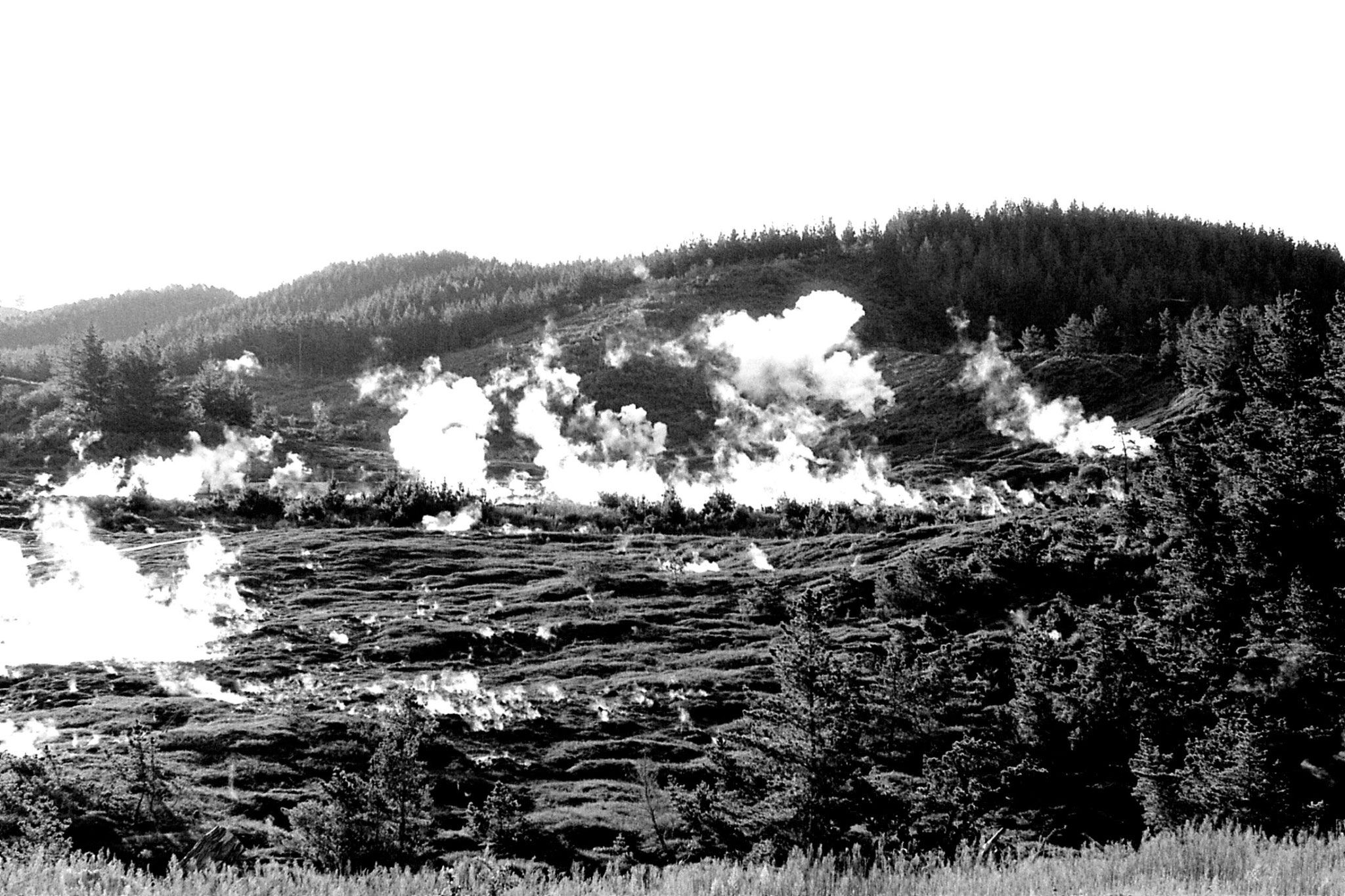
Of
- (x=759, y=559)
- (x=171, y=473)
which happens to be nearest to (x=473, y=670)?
(x=759, y=559)

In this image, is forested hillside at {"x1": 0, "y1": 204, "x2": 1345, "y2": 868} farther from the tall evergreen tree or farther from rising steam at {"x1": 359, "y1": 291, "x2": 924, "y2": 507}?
rising steam at {"x1": 359, "y1": 291, "x2": 924, "y2": 507}

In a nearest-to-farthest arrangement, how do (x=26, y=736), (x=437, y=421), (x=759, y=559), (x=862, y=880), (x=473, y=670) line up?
(x=862, y=880) < (x=26, y=736) < (x=473, y=670) < (x=759, y=559) < (x=437, y=421)

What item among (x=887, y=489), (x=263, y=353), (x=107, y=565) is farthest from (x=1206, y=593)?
(x=263, y=353)

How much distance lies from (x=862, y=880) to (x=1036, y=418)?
353ft

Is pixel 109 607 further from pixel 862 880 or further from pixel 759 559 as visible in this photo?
pixel 862 880

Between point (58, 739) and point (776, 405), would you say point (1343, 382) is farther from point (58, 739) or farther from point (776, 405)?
point (776, 405)

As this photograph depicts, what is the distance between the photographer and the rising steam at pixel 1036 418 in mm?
94750

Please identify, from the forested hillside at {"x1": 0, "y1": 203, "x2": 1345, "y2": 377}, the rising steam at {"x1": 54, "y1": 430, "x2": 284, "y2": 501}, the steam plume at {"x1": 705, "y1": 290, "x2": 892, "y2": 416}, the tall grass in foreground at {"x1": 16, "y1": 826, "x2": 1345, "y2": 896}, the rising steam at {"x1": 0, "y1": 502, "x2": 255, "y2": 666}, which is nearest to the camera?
the tall grass in foreground at {"x1": 16, "y1": 826, "x2": 1345, "y2": 896}

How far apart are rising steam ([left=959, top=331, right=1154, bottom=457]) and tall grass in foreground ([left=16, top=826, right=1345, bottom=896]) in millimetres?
76856

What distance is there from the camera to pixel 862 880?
11.5 meters

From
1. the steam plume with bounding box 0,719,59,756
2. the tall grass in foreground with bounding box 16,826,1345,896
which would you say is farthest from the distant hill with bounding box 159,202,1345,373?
the tall grass in foreground with bounding box 16,826,1345,896

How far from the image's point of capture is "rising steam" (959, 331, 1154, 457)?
94.8 metres

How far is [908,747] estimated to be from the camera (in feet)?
122

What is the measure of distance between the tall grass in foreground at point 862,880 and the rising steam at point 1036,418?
76856 mm
